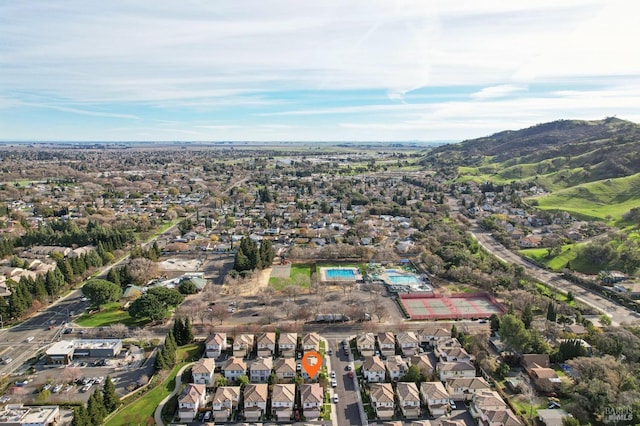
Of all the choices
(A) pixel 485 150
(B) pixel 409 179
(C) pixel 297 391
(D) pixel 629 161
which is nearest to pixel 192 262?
(C) pixel 297 391

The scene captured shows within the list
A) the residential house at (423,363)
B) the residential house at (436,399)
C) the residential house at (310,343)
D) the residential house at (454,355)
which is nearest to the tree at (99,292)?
the residential house at (310,343)

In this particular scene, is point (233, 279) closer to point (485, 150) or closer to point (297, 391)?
point (297, 391)

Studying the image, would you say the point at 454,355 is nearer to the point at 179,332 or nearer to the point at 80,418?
the point at 179,332

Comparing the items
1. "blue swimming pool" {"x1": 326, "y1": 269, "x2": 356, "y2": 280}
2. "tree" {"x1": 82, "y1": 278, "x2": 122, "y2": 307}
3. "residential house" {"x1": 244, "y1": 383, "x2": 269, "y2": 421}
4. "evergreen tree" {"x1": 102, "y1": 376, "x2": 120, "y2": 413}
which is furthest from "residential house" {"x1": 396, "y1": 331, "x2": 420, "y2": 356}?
"tree" {"x1": 82, "y1": 278, "x2": 122, "y2": 307}

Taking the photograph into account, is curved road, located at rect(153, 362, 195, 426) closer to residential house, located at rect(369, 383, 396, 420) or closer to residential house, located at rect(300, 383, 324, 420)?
residential house, located at rect(300, 383, 324, 420)

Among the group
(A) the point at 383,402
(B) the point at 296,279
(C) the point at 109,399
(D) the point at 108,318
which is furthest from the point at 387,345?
(D) the point at 108,318

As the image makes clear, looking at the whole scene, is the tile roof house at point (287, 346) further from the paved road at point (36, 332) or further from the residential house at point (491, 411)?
the paved road at point (36, 332)
